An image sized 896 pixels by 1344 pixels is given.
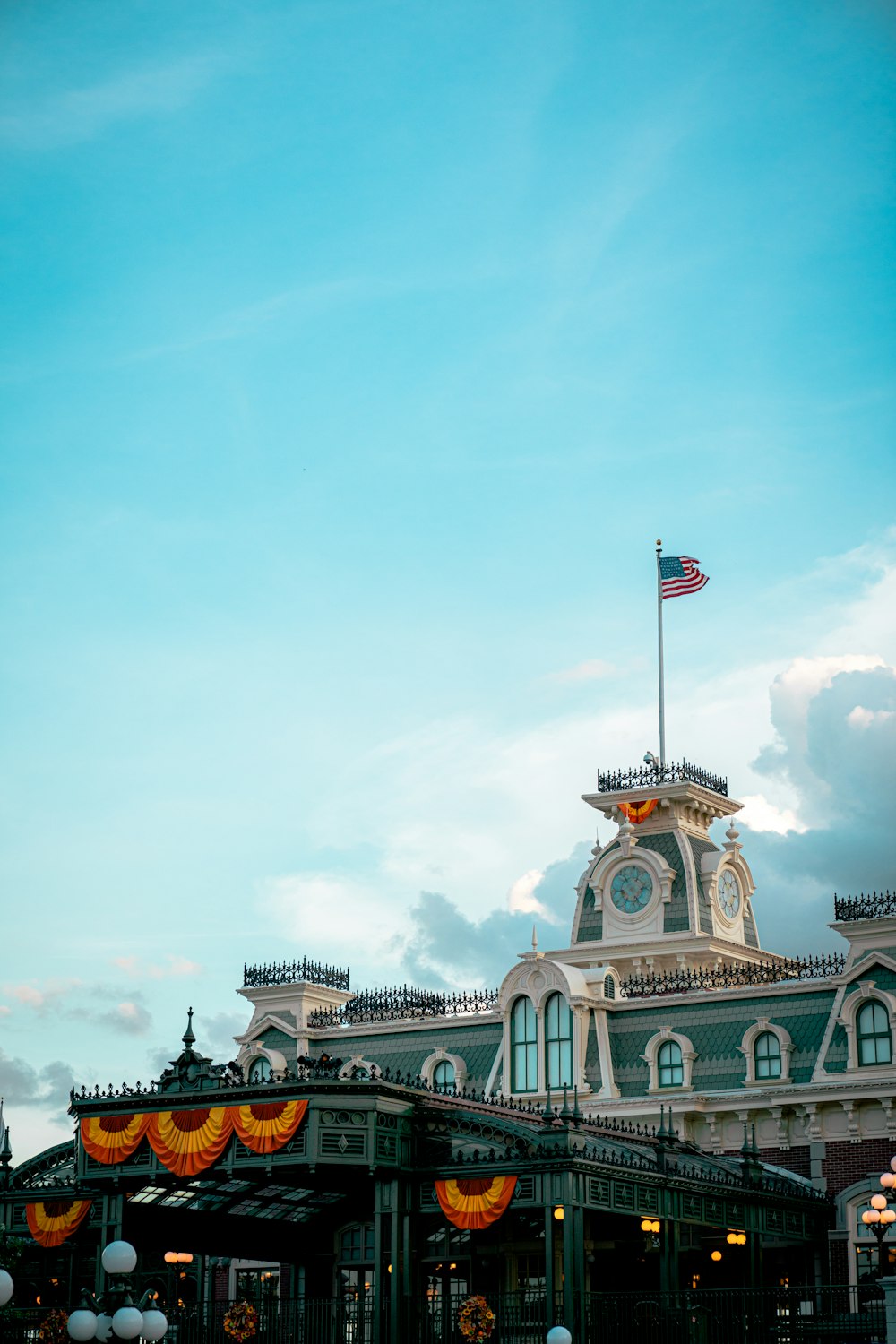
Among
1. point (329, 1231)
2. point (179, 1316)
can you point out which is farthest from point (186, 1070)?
point (329, 1231)

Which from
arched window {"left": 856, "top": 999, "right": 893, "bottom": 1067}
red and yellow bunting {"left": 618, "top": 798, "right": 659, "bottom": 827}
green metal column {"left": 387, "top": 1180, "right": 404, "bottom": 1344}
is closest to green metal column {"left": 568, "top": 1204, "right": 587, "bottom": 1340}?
green metal column {"left": 387, "top": 1180, "right": 404, "bottom": 1344}

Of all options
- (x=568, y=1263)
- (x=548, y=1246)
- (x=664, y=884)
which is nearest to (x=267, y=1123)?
(x=548, y=1246)

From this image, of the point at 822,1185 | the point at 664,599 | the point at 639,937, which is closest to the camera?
the point at 822,1185

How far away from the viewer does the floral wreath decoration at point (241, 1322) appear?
36500mm

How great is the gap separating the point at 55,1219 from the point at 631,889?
19782 mm

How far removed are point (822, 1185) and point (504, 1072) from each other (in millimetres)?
9226

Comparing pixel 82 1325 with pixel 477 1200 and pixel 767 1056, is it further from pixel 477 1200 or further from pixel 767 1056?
pixel 767 1056

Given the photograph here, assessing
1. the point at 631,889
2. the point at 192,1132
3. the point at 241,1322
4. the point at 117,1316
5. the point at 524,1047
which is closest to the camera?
the point at 117,1316

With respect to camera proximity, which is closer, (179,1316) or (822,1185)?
(179,1316)

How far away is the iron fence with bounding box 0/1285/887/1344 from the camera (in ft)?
111

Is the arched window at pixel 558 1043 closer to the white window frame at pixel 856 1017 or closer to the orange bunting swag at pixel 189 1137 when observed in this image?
the white window frame at pixel 856 1017

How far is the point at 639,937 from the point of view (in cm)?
5206

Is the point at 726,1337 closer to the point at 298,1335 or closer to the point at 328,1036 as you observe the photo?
the point at 298,1335

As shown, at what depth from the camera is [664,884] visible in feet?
171
